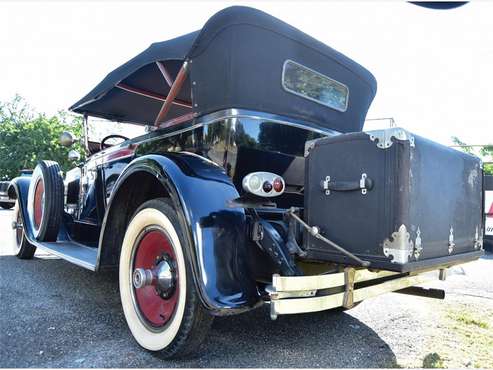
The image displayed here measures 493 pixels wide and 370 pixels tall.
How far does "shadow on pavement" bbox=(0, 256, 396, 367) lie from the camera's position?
90.4 inches

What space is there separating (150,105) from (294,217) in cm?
282

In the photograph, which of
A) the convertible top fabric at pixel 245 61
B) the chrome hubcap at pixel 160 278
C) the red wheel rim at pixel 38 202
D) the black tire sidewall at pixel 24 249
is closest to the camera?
the chrome hubcap at pixel 160 278

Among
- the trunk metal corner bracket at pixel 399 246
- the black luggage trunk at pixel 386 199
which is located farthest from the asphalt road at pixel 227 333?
the trunk metal corner bracket at pixel 399 246

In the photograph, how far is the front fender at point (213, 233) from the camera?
2081mm

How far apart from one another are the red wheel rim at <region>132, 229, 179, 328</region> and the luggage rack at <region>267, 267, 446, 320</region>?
72 cm

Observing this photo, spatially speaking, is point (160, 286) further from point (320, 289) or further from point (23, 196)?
point (23, 196)

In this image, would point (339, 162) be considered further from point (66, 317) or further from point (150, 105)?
point (150, 105)

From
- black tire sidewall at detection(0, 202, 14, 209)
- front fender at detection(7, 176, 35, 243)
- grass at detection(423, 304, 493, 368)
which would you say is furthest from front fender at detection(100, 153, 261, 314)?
black tire sidewall at detection(0, 202, 14, 209)

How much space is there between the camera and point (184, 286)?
222 cm

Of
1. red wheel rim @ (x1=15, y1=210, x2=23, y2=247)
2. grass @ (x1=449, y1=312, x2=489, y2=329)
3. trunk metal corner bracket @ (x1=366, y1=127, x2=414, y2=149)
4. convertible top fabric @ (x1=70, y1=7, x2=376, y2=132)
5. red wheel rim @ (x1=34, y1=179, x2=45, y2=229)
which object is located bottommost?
grass @ (x1=449, y1=312, x2=489, y2=329)

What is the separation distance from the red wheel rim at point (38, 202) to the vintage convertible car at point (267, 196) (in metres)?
1.54

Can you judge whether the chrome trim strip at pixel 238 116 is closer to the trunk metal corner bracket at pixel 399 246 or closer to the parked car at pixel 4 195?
the trunk metal corner bracket at pixel 399 246

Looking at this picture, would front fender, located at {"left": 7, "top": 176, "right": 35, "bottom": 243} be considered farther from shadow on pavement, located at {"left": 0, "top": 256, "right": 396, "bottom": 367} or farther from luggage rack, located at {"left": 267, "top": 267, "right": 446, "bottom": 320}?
luggage rack, located at {"left": 267, "top": 267, "right": 446, "bottom": 320}

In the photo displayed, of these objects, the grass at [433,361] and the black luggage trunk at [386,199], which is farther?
the grass at [433,361]
